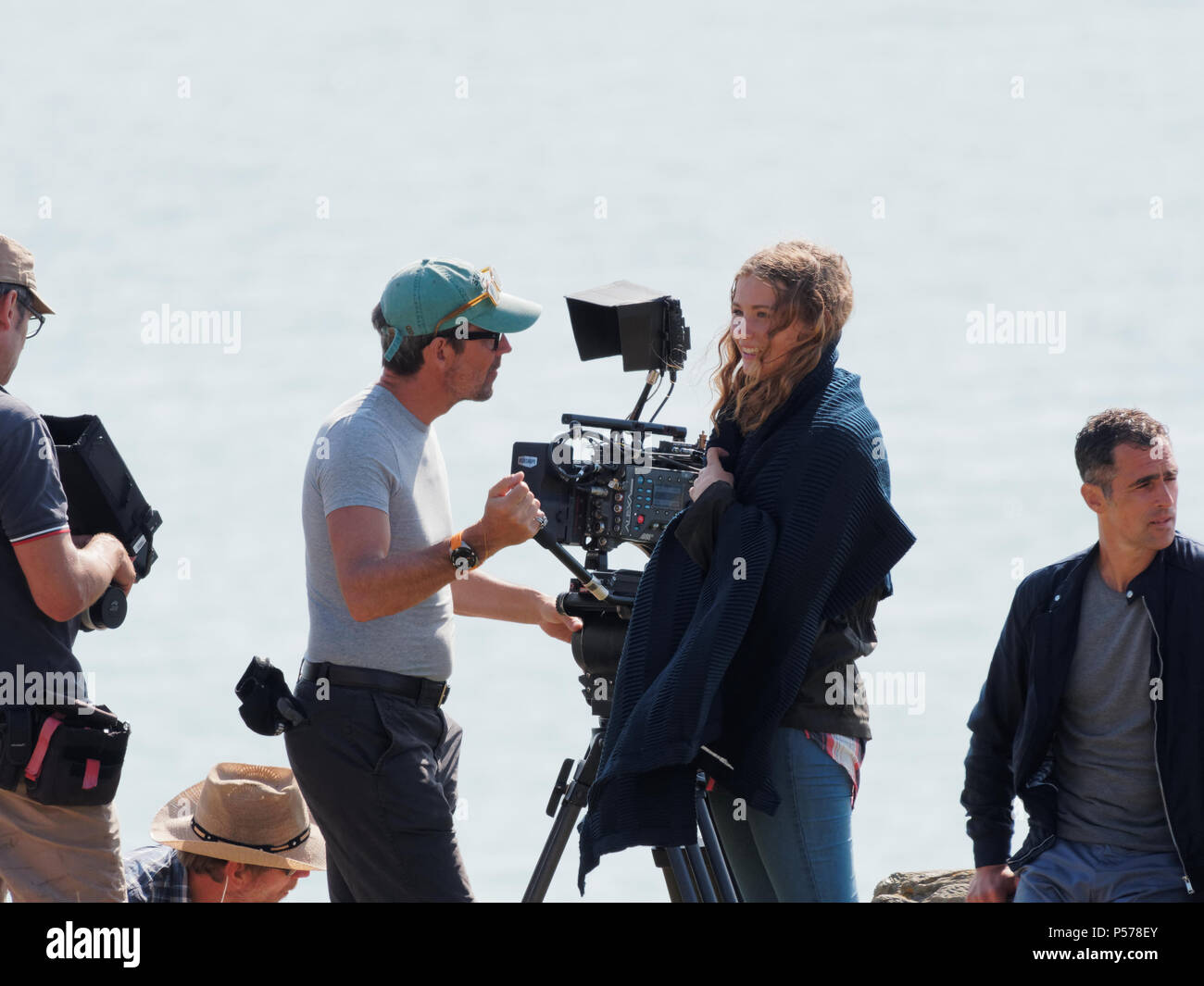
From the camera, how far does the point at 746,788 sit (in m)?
2.97

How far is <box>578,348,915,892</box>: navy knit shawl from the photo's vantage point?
2922 mm

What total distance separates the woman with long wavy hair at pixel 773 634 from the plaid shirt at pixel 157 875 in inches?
51.2

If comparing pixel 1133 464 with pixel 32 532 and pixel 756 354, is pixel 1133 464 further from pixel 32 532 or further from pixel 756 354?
pixel 32 532

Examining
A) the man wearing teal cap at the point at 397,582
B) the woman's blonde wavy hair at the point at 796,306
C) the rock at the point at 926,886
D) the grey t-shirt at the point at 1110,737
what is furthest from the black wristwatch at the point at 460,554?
the rock at the point at 926,886

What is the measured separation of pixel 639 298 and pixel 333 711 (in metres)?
1.21

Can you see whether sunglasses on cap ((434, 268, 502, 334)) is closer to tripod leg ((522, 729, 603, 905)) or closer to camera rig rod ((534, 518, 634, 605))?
camera rig rod ((534, 518, 634, 605))

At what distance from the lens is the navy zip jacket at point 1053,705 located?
325 cm

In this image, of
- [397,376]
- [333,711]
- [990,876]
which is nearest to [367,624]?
[333,711]

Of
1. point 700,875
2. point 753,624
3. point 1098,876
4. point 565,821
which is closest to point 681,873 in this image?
point 700,875

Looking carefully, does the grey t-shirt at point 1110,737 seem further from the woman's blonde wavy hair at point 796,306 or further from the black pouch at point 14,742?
the black pouch at point 14,742

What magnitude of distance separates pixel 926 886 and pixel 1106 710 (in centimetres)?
224

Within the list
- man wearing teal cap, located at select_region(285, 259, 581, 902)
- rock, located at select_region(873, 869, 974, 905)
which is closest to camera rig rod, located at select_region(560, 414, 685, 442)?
man wearing teal cap, located at select_region(285, 259, 581, 902)

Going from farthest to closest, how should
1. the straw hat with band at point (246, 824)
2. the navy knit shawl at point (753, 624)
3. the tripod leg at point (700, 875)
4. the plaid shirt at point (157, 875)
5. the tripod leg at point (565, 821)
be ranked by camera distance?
the straw hat with band at point (246, 824) → the plaid shirt at point (157, 875) → the tripod leg at point (565, 821) → the tripod leg at point (700, 875) → the navy knit shawl at point (753, 624)
